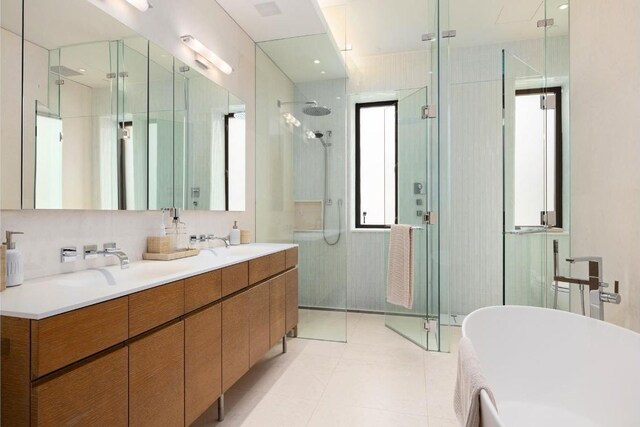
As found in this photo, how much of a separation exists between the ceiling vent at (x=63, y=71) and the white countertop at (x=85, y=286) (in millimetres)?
832

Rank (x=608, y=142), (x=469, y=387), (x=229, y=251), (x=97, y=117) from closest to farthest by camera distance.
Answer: (x=469, y=387)
(x=97, y=117)
(x=608, y=142)
(x=229, y=251)

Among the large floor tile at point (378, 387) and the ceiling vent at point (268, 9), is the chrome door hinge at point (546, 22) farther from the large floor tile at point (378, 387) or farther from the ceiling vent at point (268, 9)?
the large floor tile at point (378, 387)

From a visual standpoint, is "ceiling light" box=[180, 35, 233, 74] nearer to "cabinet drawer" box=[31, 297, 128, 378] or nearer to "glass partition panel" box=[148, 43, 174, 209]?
"glass partition panel" box=[148, 43, 174, 209]

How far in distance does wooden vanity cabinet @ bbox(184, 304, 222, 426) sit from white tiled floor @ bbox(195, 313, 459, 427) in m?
0.35

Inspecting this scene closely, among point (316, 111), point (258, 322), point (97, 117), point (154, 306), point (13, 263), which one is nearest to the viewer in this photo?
point (13, 263)

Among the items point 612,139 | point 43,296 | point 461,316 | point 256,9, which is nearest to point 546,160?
point 612,139

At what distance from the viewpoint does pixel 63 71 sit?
1.38m

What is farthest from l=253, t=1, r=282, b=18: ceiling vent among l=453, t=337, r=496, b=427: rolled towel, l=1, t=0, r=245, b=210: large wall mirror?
l=453, t=337, r=496, b=427: rolled towel

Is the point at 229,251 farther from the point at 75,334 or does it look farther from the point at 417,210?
the point at 417,210

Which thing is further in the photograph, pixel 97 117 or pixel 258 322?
pixel 258 322

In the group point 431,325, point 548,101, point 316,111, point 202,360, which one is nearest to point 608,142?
point 548,101

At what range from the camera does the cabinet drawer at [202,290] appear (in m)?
1.48

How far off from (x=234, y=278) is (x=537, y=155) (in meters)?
2.33

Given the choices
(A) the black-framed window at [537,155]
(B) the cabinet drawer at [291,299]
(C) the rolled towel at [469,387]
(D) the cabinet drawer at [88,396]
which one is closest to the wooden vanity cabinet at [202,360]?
(D) the cabinet drawer at [88,396]
